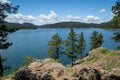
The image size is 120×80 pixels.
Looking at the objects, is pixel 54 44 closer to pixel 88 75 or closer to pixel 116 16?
pixel 116 16

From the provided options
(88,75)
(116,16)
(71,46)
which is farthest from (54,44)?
(88,75)

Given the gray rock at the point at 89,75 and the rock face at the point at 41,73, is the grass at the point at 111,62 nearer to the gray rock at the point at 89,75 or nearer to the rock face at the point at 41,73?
the gray rock at the point at 89,75

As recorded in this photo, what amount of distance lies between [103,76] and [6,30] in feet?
38.3

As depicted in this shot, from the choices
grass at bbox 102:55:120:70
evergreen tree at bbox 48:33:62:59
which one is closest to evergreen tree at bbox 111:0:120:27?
grass at bbox 102:55:120:70

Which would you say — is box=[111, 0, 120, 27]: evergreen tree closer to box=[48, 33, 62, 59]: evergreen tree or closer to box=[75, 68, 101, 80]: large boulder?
box=[75, 68, 101, 80]: large boulder

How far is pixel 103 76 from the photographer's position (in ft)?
62.7

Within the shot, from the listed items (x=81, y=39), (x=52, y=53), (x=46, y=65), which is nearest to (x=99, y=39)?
(x=81, y=39)

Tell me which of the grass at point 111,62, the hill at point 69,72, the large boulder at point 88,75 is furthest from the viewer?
the grass at point 111,62

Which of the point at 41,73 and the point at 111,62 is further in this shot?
the point at 111,62

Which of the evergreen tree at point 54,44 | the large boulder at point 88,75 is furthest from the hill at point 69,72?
the evergreen tree at point 54,44

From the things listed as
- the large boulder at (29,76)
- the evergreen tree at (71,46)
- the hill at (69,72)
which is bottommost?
the evergreen tree at (71,46)

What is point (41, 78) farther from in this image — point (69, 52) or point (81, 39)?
point (81, 39)

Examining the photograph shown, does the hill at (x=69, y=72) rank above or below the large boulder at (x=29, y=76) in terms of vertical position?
above

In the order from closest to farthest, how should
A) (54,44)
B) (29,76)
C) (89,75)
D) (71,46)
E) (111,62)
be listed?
1. (89,75)
2. (29,76)
3. (111,62)
4. (54,44)
5. (71,46)
